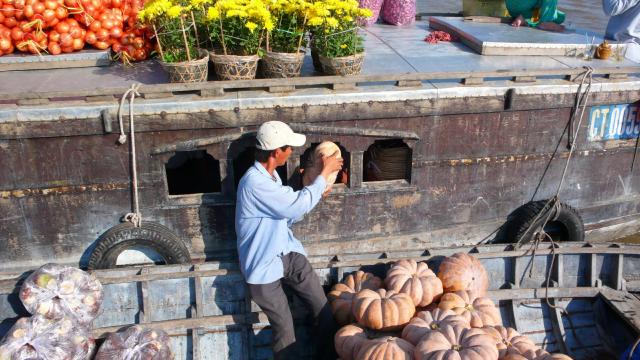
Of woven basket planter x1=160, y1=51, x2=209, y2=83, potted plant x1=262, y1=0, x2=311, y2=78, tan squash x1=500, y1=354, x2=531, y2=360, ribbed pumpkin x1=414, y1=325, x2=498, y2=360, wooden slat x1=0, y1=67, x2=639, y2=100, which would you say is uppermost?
potted plant x1=262, y1=0, x2=311, y2=78

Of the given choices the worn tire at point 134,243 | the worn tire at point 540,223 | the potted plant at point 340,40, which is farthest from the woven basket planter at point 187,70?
the worn tire at point 540,223

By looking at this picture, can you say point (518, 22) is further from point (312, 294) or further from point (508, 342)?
point (312, 294)

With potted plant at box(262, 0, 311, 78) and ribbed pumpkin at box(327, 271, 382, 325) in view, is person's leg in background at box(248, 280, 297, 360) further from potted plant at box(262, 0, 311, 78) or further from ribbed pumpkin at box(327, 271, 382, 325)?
potted plant at box(262, 0, 311, 78)

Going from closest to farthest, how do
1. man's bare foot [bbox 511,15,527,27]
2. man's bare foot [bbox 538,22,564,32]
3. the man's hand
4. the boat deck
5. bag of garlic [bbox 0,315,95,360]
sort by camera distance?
1. bag of garlic [bbox 0,315,95,360]
2. the man's hand
3. the boat deck
4. man's bare foot [bbox 538,22,564,32]
5. man's bare foot [bbox 511,15,527,27]

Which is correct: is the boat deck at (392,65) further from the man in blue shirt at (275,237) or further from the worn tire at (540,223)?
the man in blue shirt at (275,237)

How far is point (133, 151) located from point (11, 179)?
3.54 ft

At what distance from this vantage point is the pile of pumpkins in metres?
3.61

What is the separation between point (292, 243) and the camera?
4.18m

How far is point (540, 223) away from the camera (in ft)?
19.4

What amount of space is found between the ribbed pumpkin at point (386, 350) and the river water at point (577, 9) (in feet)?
56.8

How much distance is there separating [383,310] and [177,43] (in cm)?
298

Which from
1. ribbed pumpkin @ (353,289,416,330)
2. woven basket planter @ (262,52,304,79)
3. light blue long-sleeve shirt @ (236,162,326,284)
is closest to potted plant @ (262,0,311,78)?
woven basket planter @ (262,52,304,79)

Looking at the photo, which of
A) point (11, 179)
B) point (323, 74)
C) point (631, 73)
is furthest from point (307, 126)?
point (631, 73)

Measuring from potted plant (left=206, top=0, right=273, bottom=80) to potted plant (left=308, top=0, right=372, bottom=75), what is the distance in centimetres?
49
